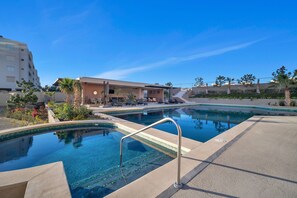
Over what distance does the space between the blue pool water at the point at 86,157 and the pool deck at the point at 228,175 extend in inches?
39.4

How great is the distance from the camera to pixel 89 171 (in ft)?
11.8

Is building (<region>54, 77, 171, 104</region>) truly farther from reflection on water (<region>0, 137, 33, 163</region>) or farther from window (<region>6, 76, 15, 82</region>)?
window (<region>6, 76, 15, 82</region>)

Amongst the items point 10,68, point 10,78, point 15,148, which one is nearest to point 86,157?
point 15,148

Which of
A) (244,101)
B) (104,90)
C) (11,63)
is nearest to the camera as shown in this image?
(104,90)

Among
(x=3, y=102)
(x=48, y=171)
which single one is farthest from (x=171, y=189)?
(x=3, y=102)

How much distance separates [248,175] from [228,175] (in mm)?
368

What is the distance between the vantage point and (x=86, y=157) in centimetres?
443

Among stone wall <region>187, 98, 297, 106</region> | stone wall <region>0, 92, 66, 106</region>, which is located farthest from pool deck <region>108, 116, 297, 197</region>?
stone wall <region>0, 92, 66, 106</region>

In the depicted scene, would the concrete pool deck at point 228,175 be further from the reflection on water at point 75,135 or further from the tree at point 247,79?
the tree at point 247,79

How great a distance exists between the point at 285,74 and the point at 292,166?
24.1 metres

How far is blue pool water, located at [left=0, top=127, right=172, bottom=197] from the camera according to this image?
10.2ft

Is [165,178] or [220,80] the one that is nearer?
[165,178]

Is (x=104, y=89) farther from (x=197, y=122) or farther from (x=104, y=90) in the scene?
(x=197, y=122)

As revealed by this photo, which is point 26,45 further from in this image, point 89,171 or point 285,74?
point 285,74
